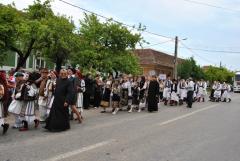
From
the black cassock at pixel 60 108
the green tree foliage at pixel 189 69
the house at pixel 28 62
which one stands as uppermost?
the green tree foliage at pixel 189 69

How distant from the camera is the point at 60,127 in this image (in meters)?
11.7

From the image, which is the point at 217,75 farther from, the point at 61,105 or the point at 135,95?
the point at 61,105

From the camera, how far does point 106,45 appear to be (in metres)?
34.2

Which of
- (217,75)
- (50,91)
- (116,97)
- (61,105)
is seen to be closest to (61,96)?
(61,105)

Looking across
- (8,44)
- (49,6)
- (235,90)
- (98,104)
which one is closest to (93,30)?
(49,6)

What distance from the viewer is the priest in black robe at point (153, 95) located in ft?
65.2

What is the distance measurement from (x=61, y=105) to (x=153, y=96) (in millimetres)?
8919

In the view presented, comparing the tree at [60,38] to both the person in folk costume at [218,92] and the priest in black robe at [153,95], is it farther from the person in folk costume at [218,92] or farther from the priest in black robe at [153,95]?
the person in folk costume at [218,92]

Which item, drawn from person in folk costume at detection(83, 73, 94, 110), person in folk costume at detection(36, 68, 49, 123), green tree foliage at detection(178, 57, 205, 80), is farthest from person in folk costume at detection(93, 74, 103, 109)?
green tree foliage at detection(178, 57, 205, 80)

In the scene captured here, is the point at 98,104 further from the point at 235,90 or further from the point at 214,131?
the point at 235,90

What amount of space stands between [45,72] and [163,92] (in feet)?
45.7

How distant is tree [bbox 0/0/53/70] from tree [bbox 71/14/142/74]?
441 centimetres

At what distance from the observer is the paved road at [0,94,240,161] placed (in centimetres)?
855

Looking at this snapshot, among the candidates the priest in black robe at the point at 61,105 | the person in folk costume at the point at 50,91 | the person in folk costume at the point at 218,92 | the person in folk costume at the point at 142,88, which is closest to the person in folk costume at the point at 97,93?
the person in folk costume at the point at 142,88
